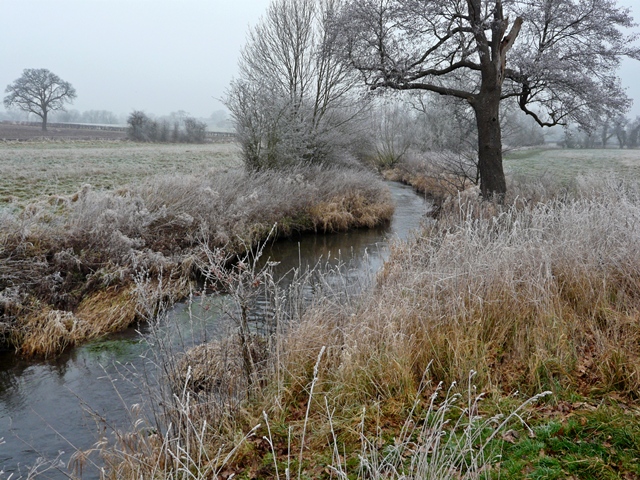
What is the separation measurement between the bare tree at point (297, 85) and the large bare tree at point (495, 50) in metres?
5.27

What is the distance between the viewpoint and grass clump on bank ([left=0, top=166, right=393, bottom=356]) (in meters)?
6.89

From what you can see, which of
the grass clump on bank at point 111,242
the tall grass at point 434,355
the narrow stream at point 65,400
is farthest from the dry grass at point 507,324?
the grass clump on bank at point 111,242

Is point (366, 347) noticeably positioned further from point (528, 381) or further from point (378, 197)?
point (378, 197)

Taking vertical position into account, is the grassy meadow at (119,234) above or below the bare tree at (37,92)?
below

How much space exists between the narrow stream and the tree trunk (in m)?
6.78

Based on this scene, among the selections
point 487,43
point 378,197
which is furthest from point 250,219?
point 487,43

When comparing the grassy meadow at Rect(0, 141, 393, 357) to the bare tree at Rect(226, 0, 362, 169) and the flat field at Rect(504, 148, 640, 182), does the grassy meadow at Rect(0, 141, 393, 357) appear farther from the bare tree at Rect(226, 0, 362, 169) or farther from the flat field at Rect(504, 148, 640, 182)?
the flat field at Rect(504, 148, 640, 182)

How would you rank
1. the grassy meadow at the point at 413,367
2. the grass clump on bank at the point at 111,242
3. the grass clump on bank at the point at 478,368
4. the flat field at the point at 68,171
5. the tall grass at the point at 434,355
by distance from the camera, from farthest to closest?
the flat field at the point at 68,171 < the grass clump on bank at the point at 111,242 < the tall grass at the point at 434,355 < the grass clump on bank at the point at 478,368 < the grassy meadow at the point at 413,367

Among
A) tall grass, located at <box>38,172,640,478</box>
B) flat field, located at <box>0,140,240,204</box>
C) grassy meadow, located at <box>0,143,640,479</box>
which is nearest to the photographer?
grassy meadow, located at <box>0,143,640,479</box>

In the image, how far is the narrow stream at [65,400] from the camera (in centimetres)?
422

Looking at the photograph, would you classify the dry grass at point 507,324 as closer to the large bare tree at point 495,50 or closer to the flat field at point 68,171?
the large bare tree at point 495,50

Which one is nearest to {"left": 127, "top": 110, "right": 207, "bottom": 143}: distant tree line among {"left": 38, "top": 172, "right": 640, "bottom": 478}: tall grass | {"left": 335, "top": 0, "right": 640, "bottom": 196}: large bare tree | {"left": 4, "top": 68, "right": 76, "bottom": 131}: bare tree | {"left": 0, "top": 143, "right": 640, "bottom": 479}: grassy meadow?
{"left": 4, "top": 68, "right": 76, "bottom": 131}: bare tree

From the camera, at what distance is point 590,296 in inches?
187

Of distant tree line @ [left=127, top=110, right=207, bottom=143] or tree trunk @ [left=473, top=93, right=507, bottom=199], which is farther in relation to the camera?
distant tree line @ [left=127, top=110, right=207, bottom=143]
